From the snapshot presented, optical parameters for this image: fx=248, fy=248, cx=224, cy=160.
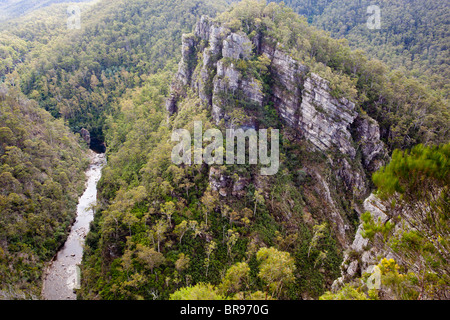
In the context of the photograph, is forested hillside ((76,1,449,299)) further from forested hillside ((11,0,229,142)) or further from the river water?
forested hillside ((11,0,229,142))

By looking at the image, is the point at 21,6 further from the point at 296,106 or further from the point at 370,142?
the point at 370,142

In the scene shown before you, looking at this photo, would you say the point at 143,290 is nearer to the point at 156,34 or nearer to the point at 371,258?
the point at 371,258

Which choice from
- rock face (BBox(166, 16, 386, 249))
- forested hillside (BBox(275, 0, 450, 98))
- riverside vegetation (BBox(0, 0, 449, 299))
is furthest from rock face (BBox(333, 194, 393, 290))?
forested hillside (BBox(275, 0, 450, 98))

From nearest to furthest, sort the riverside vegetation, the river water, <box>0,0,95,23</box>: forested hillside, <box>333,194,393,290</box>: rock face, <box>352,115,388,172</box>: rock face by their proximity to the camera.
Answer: <box>333,194,393,290</box>: rock face
the riverside vegetation
the river water
<box>352,115,388,172</box>: rock face
<box>0,0,95,23</box>: forested hillside

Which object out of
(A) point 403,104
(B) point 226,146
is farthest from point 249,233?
(A) point 403,104

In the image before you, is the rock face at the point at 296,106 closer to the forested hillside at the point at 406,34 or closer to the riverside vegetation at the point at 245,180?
the riverside vegetation at the point at 245,180

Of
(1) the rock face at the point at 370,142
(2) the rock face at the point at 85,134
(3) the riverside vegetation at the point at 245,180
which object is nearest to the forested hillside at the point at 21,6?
(2) the rock face at the point at 85,134

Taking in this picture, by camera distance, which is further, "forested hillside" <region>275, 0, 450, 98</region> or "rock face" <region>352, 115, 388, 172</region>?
"forested hillside" <region>275, 0, 450, 98</region>

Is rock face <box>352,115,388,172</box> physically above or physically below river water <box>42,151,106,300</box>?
above
